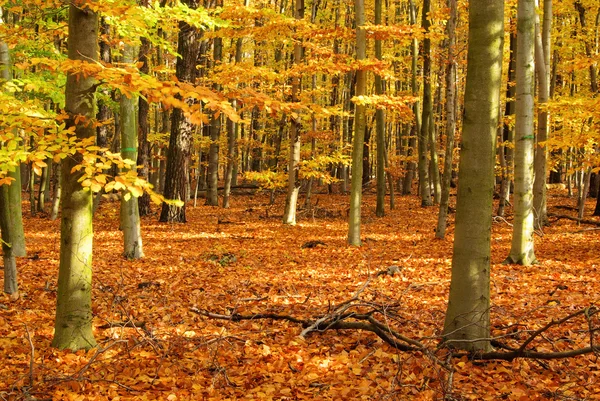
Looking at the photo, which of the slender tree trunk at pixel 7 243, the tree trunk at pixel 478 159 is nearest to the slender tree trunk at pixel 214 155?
the slender tree trunk at pixel 7 243

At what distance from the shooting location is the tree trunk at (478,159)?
4.39 meters

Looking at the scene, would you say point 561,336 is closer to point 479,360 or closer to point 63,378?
point 479,360

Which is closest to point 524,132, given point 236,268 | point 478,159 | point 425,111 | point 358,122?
point 358,122

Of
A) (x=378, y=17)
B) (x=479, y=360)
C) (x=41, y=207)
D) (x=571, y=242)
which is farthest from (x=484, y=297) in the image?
(x=41, y=207)

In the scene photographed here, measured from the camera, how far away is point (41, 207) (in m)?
17.8

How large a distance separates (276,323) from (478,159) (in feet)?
10.6

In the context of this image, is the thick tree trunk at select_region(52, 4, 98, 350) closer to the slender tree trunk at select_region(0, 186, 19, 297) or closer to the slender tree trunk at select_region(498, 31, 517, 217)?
the slender tree trunk at select_region(0, 186, 19, 297)

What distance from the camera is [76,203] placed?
444 cm

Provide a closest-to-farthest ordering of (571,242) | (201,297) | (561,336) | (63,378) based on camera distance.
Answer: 1. (63,378)
2. (561,336)
3. (201,297)
4. (571,242)

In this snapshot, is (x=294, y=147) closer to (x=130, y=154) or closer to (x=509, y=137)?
(x=130, y=154)

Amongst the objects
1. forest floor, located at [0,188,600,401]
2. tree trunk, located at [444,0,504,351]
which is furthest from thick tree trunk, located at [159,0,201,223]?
tree trunk, located at [444,0,504,351]

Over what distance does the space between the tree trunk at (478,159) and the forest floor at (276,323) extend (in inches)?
25.2

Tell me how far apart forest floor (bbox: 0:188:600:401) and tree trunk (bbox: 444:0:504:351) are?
2.10 ft

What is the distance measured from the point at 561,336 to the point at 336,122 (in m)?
23.2
